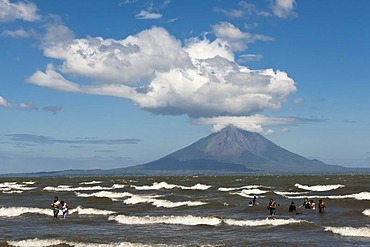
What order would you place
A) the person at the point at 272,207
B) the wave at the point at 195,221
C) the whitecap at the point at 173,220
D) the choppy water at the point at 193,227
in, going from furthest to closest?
1. the person at the point at 272,207
2. the whitecap at the point at 173,220
3. the wave at the point at 195,221
4. the choppy water at the point at 193,227

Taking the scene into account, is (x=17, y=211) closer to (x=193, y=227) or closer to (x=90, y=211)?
(x=90, y=211)

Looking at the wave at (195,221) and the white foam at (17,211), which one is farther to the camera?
A: the white foam at (17,211)

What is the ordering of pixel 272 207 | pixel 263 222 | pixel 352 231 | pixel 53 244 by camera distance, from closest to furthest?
pixel 53 244, pixel 352 231, pixel 263 222, pixel 272 207

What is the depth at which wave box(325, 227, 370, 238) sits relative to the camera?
92.7 feet

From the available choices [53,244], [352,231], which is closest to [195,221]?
[352,231]

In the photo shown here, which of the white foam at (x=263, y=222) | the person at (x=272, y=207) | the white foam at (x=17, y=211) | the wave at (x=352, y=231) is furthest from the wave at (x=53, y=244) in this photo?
the white foam at (x=17, y=211)

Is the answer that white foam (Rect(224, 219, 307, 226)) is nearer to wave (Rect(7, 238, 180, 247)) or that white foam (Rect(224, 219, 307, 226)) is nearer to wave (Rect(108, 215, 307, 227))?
wave (Rect(108, 215, 307, 227))

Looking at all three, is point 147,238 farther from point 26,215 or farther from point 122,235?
point 26,215

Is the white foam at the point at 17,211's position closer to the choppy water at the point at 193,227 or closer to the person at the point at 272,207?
the choppy water at the point at 193,227

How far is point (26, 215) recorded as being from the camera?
42.4 m

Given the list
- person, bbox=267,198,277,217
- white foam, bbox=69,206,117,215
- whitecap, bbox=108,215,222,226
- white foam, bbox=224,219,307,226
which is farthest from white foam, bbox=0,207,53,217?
person, bbox=267,198,277,217

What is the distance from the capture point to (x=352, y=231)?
2911 centimetres

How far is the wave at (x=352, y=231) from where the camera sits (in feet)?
92.7

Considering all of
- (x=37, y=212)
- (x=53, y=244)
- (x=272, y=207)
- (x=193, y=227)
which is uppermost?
(x=272, y=207)
